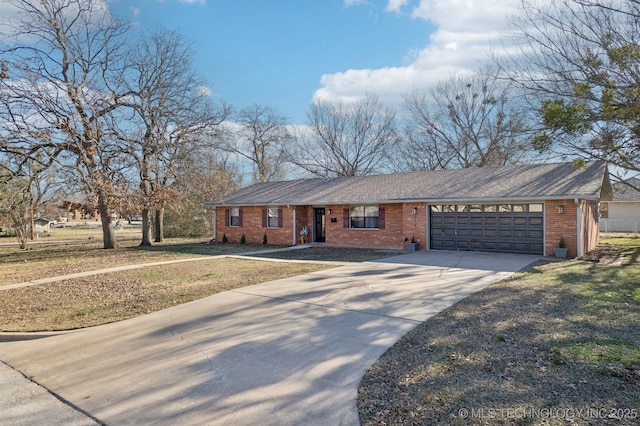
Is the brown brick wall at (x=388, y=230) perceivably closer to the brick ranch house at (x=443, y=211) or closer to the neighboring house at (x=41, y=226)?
the brick ranch house at (x=443, y=211)

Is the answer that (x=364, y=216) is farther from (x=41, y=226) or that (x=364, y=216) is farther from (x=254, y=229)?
(x=41, y=226)

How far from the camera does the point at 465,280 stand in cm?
929

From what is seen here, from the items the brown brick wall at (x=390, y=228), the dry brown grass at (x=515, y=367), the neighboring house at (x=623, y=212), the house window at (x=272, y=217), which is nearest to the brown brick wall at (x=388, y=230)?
the brown brick wall at (x=390, y=228)

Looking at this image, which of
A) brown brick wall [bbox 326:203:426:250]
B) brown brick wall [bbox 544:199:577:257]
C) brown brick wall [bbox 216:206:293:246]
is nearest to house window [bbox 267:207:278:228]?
brown brick wall [bbox 216:206:293:246]

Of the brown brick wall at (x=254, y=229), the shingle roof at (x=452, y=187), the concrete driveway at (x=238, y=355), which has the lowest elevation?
the concrete driveway at (x=238, y=355)

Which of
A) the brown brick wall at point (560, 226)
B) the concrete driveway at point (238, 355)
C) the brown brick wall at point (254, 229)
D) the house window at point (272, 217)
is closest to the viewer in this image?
the concrete driveway at point (238, 355)

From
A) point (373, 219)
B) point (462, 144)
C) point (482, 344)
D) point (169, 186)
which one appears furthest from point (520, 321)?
point (462, 144)

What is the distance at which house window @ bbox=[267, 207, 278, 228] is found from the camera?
20.8 metres

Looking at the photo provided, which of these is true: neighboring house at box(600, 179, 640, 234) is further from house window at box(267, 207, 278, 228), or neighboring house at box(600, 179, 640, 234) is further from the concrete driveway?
the concrete driveway

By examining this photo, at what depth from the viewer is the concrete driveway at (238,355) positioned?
3.57 m

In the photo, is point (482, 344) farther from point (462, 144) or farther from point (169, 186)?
point (462, 144)

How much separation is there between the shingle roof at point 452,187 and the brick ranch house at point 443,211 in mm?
38

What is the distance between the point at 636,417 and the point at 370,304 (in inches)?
169

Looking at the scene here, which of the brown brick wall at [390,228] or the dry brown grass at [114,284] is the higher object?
the brown brick wall at [390,228]
